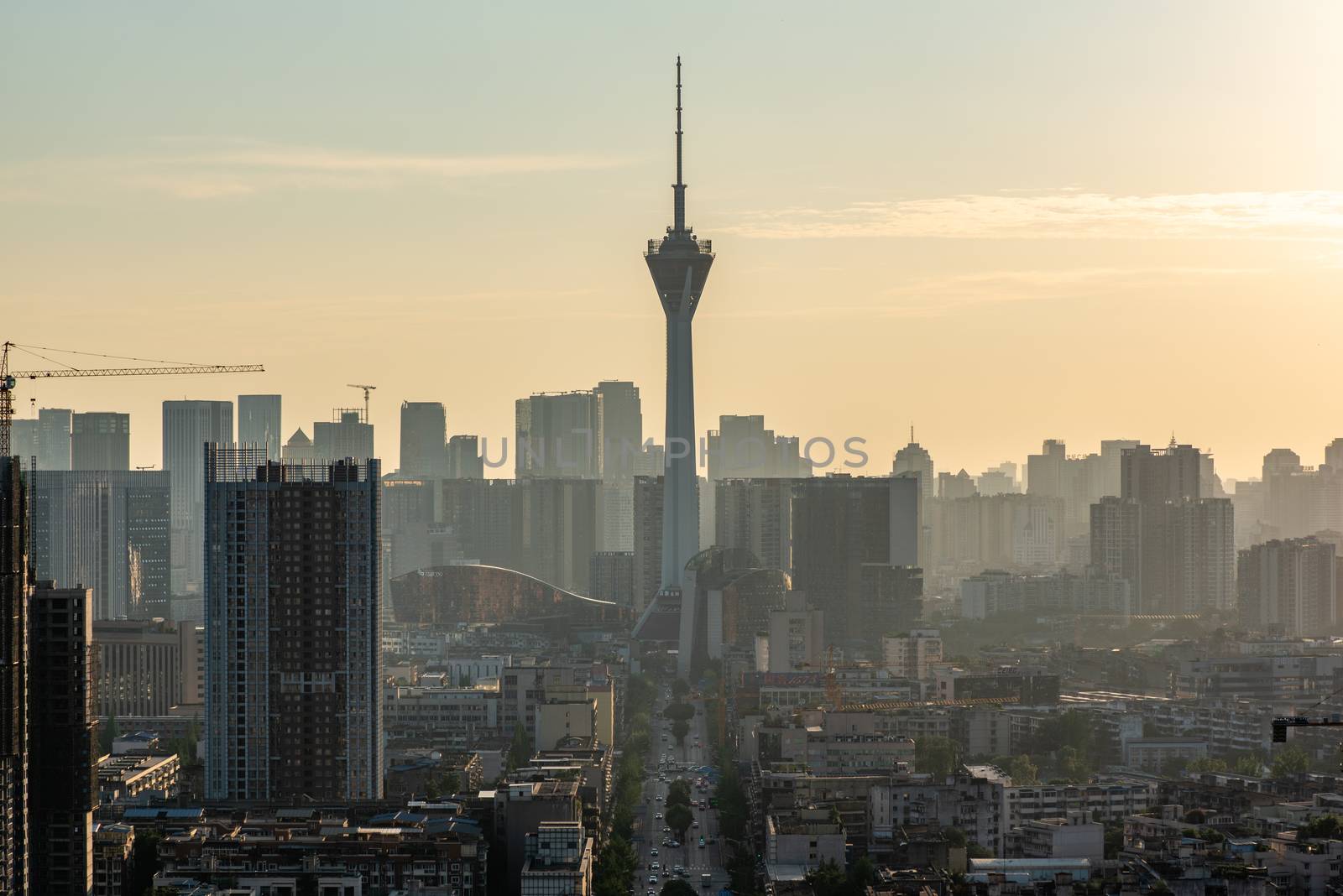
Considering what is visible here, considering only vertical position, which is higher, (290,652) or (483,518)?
(483,518)

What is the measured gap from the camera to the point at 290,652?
32.0 metres

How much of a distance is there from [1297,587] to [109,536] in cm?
3083

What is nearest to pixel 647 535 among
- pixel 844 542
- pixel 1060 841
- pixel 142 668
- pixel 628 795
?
pixel 844 542

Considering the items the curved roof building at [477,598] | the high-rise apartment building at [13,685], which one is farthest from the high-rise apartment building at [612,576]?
the high-rise apartment building at [13,685]

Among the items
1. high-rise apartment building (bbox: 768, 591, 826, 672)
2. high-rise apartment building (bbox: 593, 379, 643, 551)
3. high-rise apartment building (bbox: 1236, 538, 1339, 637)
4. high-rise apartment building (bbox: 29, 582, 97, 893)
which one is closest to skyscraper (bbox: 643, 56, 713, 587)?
high-rise apartment building (bbox: 768, 591, 826, 672)

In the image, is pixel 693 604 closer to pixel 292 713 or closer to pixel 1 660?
pixel 292 713

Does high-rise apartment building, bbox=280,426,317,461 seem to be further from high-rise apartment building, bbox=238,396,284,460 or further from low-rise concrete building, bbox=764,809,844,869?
low-rise concrete building, bbox=764,809,844,869

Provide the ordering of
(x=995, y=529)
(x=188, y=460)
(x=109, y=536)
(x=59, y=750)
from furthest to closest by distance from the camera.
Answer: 1. (x=995, y=529)
2. (x=188, y=460)
3. (x=109, y=536)
4. (x=59, y=750)

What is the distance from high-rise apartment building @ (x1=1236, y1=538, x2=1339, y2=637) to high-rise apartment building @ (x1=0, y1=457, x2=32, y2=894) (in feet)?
147

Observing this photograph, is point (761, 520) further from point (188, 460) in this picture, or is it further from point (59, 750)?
point (59, 750)

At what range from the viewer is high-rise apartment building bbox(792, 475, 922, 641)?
64.4m

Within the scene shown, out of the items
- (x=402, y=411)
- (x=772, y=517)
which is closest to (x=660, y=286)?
(x=772, y=517)

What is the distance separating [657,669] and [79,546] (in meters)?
15.8

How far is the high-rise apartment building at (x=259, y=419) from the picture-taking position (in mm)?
72125
